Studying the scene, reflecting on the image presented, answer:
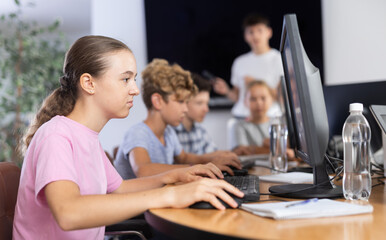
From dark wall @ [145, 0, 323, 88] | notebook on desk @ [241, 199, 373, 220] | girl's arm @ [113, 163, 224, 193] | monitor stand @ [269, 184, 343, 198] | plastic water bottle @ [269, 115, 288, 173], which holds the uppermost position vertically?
dark wall @ [145, 0, 323, 88]

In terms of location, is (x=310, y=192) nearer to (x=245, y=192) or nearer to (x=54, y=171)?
(x=245, y=192)

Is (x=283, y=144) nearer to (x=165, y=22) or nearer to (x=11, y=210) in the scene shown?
(x=11, y=210)

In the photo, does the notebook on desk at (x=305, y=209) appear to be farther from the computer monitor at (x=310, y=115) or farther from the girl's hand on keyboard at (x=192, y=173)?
the girl's hand on keyboard at (x=192, y=173)

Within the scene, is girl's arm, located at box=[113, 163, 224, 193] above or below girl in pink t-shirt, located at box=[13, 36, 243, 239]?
below

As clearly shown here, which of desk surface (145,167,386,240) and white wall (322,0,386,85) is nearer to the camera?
desk surface (145,167,386,240)

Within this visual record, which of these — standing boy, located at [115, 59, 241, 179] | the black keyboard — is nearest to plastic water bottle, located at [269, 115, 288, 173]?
standing boy, located at [115, 59, 241, 179]

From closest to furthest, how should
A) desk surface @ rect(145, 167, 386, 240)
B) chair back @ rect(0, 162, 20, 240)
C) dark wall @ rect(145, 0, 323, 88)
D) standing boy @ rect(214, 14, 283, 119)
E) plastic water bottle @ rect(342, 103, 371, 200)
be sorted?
desk surface @ rect(145, 167, 386, 240) → plastic water bottle @ rect(342, 103, 371, 200) → chair back @ rect(0, 162, 20, 240) → standing boy @ rect(214, 14, 283, 119) → dark wall @ rect(145, 0, 323, 88)

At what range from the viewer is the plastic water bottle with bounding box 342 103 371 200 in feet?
3.68

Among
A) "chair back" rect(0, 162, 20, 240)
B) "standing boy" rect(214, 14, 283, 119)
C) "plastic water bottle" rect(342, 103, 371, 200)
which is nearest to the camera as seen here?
"plastic water bottle" rect(342, 103, 371, 200)

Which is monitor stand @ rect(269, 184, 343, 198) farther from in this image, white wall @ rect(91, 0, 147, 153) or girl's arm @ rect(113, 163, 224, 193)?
white wall @ rect(91, 0, 147, 153)

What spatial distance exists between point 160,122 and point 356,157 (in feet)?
3.78

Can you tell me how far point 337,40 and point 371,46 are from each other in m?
0.31

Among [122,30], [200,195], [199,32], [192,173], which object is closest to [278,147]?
[192,173]

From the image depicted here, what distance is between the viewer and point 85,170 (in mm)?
1249
